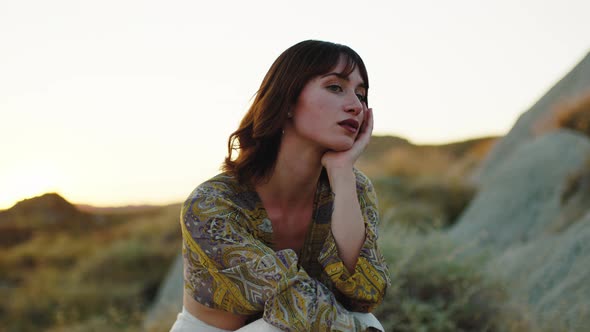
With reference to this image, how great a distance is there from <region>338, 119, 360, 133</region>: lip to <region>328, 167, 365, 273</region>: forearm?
0.17 meters

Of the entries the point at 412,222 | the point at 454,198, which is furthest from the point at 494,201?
the point at 454,198

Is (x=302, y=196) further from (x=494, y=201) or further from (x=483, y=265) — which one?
(x=494, y=201)

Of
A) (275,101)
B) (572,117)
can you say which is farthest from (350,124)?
(572,117)

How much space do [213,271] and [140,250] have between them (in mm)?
9627

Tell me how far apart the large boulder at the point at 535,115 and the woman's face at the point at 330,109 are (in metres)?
9.32

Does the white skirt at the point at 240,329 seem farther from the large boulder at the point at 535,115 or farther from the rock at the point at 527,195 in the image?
the large boulder at the point at 535,115

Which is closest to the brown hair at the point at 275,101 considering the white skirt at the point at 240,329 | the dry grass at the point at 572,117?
the white skirt at the point at 240,329

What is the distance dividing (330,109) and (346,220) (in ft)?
1.50

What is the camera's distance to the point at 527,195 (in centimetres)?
805

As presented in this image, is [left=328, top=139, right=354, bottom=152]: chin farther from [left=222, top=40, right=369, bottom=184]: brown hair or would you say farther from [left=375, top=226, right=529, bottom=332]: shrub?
[left=375, top=226, right=529, bottom=332]: shrub

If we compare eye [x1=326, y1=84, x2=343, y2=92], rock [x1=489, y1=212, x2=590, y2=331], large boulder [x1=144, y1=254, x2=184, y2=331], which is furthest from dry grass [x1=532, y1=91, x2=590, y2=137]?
eye [x1=326, y1=84, x2=343, y2=92]

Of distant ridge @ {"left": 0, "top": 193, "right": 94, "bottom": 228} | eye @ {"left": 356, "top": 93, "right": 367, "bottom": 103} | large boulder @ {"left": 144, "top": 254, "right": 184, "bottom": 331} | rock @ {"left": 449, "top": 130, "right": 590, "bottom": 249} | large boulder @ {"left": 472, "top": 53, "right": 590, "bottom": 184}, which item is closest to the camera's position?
eye @ {"left": 356, "top": 93, "right": 367, "bottom": 103}

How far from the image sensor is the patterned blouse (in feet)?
7.32

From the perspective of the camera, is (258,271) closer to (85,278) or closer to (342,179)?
(342,179)
